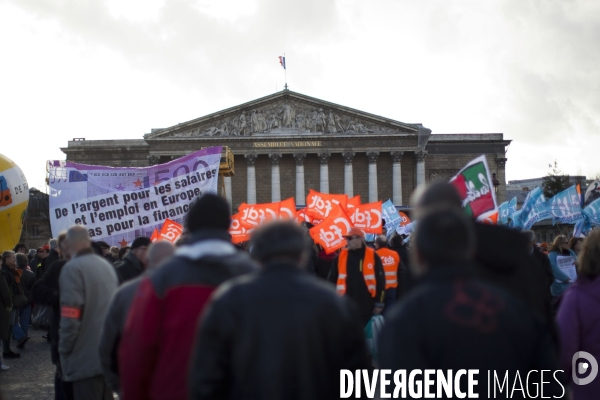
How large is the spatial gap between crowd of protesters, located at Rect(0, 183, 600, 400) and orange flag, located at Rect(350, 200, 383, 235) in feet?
36.2

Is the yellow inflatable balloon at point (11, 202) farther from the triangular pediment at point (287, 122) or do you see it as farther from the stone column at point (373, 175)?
the stone column at point (373, 175)

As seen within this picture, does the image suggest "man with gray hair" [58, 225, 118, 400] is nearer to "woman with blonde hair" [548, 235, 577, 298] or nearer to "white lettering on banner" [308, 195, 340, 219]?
"woman with blonde hair" [548, 235, 577, 298]

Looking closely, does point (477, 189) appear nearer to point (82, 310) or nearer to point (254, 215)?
point (82, 310)

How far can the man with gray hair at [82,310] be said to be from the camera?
208 inches

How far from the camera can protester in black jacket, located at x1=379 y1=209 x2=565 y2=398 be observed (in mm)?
2457

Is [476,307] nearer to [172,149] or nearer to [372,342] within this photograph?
[372,342]

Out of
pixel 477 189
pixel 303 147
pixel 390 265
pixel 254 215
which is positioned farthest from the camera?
pixel 303 147

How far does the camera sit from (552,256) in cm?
954

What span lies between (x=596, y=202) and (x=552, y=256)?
8.58m

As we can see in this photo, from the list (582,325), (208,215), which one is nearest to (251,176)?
(582,325)

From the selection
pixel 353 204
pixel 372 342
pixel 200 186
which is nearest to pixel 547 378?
pixel 372 342

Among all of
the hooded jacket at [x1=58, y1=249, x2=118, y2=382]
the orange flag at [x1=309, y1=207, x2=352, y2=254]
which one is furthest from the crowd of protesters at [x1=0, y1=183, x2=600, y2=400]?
the orange flag at [x1=309, y1=207, x2=352, y2=254]

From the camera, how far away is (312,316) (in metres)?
2.74

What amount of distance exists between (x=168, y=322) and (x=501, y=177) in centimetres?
4735
